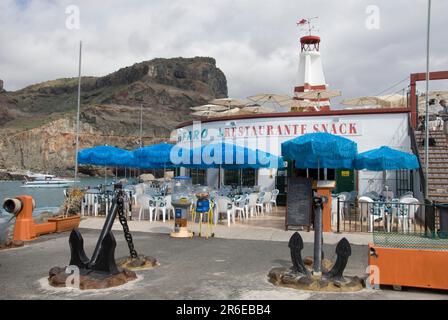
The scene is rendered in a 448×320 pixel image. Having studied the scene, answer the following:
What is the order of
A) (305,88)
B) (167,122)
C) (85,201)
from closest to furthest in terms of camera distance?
(85,201), (305,88), (167,122)

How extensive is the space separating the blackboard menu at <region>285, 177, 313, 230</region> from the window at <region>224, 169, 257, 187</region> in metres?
6.72

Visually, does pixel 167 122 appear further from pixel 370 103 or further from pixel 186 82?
pixel 370 103

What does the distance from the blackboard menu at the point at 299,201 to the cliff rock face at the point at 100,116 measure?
120915 millimetres

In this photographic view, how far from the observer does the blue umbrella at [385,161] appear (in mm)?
13148

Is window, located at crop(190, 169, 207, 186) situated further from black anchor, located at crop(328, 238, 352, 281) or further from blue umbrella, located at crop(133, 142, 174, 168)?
black anchor, located at crop(328, 238, 352, 281)

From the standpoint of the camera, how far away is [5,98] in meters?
167

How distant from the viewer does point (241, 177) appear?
62.2 ft

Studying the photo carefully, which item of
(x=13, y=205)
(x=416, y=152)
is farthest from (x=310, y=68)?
(x=13, y=205)

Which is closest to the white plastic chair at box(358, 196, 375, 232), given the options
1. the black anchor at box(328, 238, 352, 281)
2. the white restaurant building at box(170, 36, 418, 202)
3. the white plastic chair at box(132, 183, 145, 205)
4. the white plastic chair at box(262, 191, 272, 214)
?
the white restaurant building at box(170, 36, 418, 202)

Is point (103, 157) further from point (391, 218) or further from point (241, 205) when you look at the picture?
point (391, 218)

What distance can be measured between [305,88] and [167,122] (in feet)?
453

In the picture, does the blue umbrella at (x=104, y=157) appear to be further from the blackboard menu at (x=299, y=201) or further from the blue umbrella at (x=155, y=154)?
the blackboard menu at (x=299, y=201)
